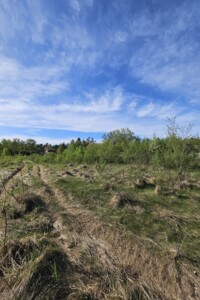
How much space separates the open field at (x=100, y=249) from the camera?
4.13m

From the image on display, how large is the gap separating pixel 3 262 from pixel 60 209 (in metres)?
3.57

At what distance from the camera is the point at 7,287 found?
4117 mm

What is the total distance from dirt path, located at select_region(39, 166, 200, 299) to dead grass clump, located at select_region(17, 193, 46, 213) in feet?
5.14

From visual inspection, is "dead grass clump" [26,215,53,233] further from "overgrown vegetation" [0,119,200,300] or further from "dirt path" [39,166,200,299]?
"dirt path" [39,166,200,299]

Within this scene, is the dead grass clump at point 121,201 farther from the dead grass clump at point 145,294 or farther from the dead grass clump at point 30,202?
the dead grass clump at point 145,294

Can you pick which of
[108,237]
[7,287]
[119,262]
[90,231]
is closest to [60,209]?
[90,231]

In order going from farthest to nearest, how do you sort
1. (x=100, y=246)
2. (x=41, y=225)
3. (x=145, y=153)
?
1. (x=145, y=153)
2. (x=41, y=225)
3. (x=100, y=246)

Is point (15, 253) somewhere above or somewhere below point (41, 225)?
below

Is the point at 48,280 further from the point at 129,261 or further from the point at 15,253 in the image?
the point at 129,261

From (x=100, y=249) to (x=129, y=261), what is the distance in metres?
0.70

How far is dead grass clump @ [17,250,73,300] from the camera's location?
3951mm

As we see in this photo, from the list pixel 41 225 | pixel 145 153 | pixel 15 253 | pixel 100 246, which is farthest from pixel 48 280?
pixel 145 153

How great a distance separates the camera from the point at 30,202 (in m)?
8.44

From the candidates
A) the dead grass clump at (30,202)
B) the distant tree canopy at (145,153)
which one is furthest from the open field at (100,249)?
the distant tree canopy at (145,153)
